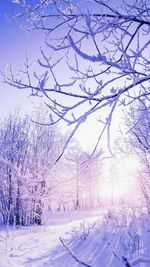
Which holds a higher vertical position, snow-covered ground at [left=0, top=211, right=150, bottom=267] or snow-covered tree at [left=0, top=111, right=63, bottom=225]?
snow-covered tree at [left=0, top=111, right=63, bottom=225]

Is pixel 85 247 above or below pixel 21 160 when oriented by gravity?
below

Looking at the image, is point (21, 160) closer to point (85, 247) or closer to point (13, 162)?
point (13, 162)

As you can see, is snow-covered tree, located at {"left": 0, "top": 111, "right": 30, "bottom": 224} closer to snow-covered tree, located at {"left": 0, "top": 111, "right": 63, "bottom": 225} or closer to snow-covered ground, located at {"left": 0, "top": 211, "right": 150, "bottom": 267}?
snow-covered tree, located at {"left": 0, "top": 111, "right": 63, "bottom": 225}

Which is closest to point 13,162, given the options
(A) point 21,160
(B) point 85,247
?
(A) point 21,160

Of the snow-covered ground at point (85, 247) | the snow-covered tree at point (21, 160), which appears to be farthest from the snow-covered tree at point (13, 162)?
the snow-covered ground at point (85, 247)

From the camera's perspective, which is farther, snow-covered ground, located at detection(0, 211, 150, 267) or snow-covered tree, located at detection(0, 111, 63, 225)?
snow-covered tree, located at detection(0, 111, 63, 225)

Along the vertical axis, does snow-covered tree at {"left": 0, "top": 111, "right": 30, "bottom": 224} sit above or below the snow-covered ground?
above

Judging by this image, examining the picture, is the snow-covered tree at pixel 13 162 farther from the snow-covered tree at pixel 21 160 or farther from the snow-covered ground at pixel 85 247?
the snow-covered ground at pixel 85 247

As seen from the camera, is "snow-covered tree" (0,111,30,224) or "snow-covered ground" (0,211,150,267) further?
"snow-covered tree" (0,111,30,224)

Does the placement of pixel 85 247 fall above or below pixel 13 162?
below

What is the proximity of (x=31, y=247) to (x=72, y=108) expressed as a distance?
8715 millimetres

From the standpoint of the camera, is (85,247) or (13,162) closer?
(85,247)

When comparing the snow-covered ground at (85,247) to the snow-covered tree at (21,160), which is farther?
the snow-covered tree at (21,160)

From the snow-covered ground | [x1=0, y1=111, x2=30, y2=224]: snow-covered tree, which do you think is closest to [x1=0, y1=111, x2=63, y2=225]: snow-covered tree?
[x1=0, y1=111, x2=30, y2=224]: snow-covered tree
